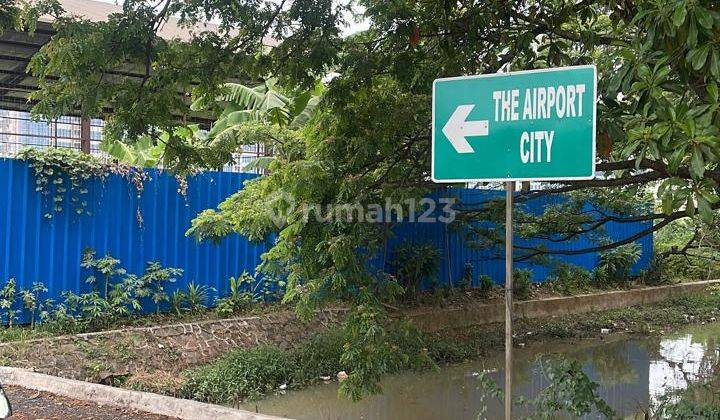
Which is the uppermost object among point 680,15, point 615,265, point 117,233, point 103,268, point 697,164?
point 680,15

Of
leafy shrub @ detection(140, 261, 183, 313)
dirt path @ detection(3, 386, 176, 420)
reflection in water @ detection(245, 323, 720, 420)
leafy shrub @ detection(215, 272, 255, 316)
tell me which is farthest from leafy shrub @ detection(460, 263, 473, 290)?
dirt path @ detection(3, 386, 176, 420)

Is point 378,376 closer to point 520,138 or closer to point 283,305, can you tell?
point 520,138

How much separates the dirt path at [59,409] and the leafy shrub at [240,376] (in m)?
1.60

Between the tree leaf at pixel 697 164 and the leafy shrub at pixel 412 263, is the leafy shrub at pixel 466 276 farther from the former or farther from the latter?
the tree leaf at pixel 697 164

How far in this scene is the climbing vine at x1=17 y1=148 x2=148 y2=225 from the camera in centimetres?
820

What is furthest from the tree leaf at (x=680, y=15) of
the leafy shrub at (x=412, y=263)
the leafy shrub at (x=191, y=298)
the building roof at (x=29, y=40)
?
the leafy shrub at (x=412, y=263)

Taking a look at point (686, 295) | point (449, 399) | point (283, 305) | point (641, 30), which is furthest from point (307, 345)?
point (686, 295)

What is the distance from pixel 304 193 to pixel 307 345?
338 cm

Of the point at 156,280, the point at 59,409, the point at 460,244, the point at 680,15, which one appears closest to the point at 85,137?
the point at 156,280

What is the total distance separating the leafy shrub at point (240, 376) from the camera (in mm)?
7469

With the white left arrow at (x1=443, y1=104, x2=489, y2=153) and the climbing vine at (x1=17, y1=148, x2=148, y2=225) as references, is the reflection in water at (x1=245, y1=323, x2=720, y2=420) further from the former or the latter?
the climbing vine at (x1=17, y1=148, x2=148, y2=225)

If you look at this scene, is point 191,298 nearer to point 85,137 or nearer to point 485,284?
point 85,137

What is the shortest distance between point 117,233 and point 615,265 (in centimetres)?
1165

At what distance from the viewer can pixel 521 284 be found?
1345 cm
